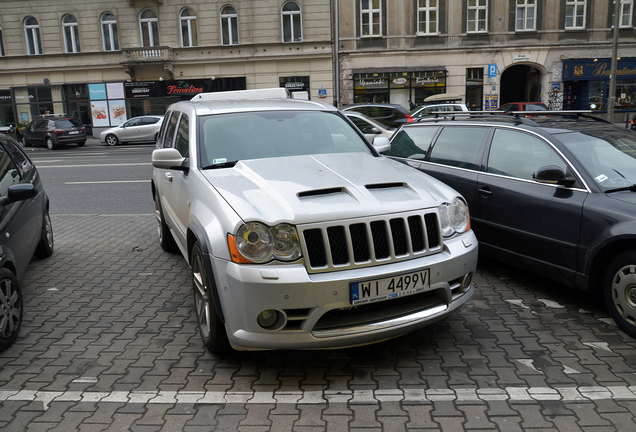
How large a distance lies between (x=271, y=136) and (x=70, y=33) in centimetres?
3377

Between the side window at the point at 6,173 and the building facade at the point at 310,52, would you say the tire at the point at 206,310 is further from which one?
the building facade at the point at 310,52

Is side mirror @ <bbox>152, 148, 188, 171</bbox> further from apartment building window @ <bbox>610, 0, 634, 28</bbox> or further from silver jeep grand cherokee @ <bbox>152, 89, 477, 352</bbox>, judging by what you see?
apartment building window @ <bbox>610, 0, 634, 28</bbox>

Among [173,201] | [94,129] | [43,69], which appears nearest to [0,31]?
[43,69]

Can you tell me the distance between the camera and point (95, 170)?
15.2 metres

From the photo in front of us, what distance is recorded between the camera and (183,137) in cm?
492

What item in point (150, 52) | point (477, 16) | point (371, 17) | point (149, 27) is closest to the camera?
point (477, 16)

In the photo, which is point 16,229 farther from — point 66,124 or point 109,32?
point 109,32

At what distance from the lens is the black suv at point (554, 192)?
405cm

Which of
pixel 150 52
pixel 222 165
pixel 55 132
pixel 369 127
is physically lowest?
pixel 55 132

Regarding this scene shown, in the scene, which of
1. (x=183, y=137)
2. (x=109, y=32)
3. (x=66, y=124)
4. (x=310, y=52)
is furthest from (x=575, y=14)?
(x=183, y=137)

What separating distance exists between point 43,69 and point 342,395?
118 feet

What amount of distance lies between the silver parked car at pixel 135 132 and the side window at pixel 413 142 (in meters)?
21.2

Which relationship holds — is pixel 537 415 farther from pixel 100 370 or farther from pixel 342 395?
pixel 100 370

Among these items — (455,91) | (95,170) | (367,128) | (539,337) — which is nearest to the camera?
(539,337)
